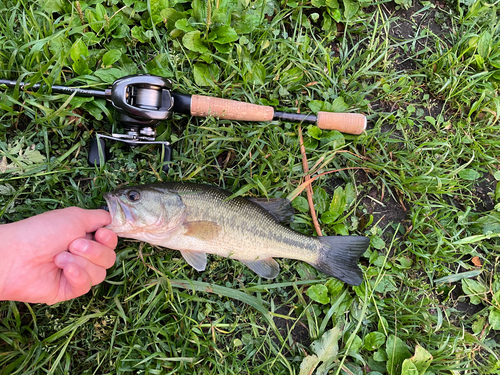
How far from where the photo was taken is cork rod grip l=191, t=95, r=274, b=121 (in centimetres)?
285

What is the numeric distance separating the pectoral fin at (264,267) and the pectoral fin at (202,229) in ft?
1.43

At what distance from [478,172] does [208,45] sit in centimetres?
329

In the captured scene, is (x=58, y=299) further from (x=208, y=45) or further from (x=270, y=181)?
(x=208, y=45)

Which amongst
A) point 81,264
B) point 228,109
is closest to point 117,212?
point 81,264

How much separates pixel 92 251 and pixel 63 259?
0.67 feet

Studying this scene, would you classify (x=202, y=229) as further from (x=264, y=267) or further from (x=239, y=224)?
(x=264, y=267)

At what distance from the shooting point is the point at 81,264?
2330 millimetres

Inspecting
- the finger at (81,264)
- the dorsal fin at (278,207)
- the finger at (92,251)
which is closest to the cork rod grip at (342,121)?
the dorsal fin at (278,207)

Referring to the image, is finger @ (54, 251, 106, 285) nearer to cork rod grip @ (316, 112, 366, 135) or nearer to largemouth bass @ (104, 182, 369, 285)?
largemouth bass @ (104, 182, 369, 285)

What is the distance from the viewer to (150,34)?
2.98m

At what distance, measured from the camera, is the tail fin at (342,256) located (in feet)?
9.71

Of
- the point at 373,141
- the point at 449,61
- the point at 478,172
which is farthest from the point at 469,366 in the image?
the point at 449,61

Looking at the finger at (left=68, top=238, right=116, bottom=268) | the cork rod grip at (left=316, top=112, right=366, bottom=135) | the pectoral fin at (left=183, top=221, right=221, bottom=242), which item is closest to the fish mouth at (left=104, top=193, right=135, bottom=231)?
the finger at (left=68, top=238, right=116, bottom=268)

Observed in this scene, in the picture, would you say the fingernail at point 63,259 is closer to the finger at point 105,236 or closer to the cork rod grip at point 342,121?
the finger at point 105,236
